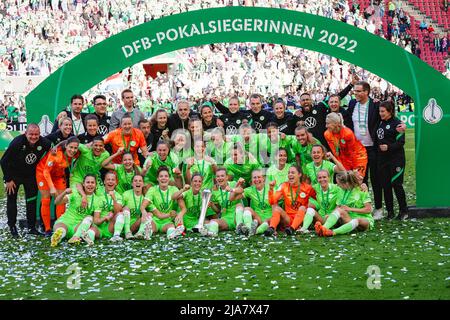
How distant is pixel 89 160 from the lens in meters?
11.3

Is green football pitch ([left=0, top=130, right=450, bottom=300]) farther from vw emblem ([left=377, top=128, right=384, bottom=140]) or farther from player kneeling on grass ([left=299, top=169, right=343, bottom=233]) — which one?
vw emblem ([left=377, top=128, right=384, bottom=140])

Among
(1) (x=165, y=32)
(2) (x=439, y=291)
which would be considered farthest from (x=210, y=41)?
(2) (x=439, y=291)

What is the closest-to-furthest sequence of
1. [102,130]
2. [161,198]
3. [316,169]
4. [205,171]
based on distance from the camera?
[161,198] < [316,169] < [205,171] < [102,130]

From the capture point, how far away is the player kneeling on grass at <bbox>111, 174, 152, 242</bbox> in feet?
35.3

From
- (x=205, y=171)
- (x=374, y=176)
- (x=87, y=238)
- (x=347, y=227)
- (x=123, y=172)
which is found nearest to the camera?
(x=87, y=238)

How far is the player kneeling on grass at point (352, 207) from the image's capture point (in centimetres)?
1074

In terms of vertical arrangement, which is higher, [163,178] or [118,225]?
[163,178]

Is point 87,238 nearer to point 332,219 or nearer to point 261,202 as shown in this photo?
point 261,202

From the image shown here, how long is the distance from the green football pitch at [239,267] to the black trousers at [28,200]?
0.31 metres

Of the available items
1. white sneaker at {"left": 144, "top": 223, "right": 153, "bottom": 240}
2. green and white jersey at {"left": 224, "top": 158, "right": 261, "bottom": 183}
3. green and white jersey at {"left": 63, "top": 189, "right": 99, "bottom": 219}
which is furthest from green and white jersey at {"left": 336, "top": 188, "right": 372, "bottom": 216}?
green and white jersey at {"left": 63, "top": 189, "right": 99, "bottom": 219}

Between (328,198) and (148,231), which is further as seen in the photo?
(328,198)

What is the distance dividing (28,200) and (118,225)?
1.52 metres

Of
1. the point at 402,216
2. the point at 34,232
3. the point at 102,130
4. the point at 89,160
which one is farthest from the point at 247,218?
the point at 34,232

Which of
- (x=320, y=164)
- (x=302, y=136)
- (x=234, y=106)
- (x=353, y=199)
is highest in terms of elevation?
(x=234, y=106)
